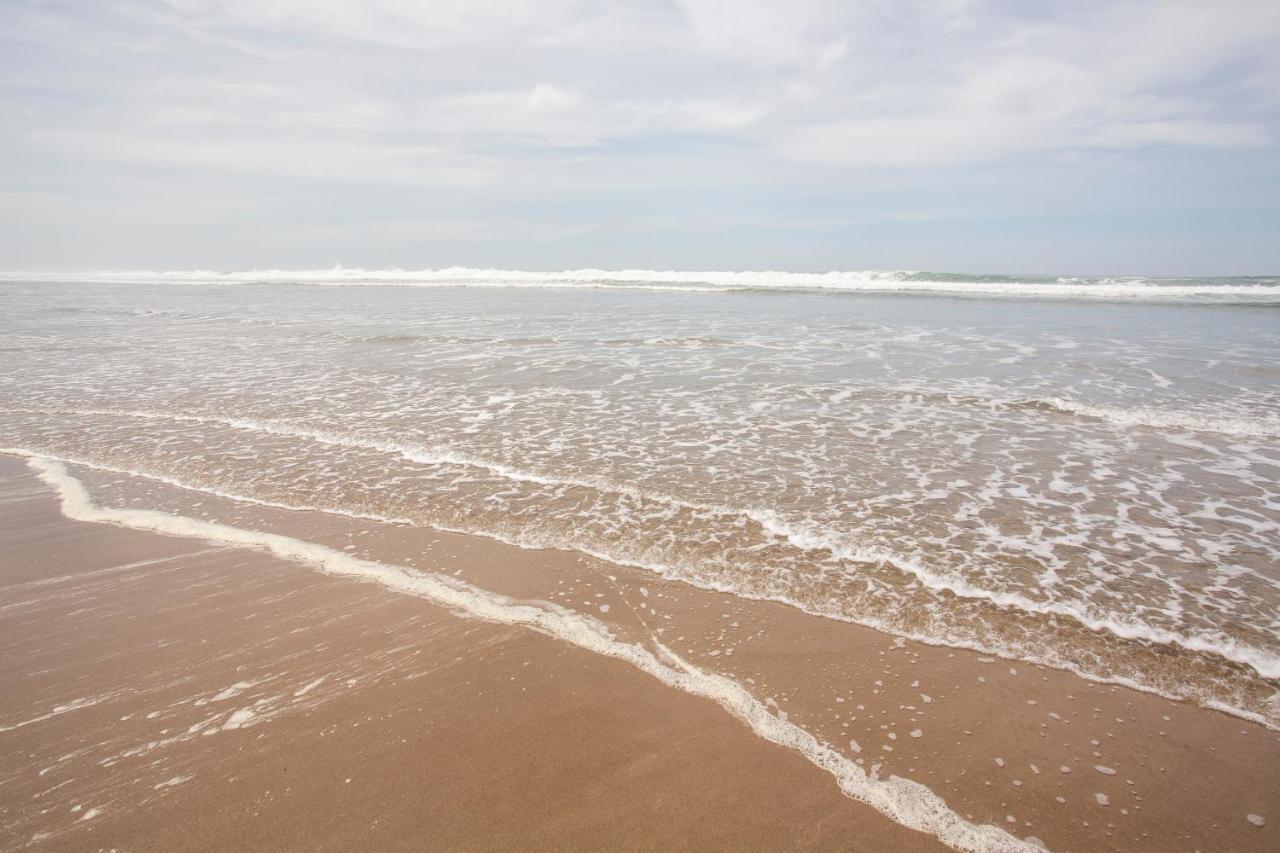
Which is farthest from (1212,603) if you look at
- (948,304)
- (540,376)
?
(948,304)

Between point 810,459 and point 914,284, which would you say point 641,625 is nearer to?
point 810,459

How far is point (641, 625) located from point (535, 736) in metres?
0.96

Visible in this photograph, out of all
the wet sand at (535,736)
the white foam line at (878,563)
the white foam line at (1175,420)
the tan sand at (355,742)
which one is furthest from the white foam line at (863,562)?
the white foam line at (1175,420)

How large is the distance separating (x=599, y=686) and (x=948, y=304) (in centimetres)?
2852

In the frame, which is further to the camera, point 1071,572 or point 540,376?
point 540,376

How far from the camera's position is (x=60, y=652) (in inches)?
132

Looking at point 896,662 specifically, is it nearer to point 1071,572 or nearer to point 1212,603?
point 1071,572

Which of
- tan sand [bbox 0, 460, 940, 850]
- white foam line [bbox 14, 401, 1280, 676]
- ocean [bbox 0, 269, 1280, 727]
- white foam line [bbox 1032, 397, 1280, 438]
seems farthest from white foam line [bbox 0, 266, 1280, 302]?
tan sand [bbox 0, 460, 940, 850]

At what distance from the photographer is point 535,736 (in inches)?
108

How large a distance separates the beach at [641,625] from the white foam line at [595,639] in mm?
18

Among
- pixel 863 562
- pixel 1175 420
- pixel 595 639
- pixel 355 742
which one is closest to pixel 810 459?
pixel 863 562

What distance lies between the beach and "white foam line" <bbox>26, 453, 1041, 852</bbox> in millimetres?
18

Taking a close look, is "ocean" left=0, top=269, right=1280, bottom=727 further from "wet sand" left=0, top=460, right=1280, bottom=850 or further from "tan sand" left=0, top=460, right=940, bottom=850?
"tan sand" left=0, top=460, right=940, bottom=850

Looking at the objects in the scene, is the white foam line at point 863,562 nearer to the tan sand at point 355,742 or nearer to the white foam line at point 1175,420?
the tan sand at point 355,742
